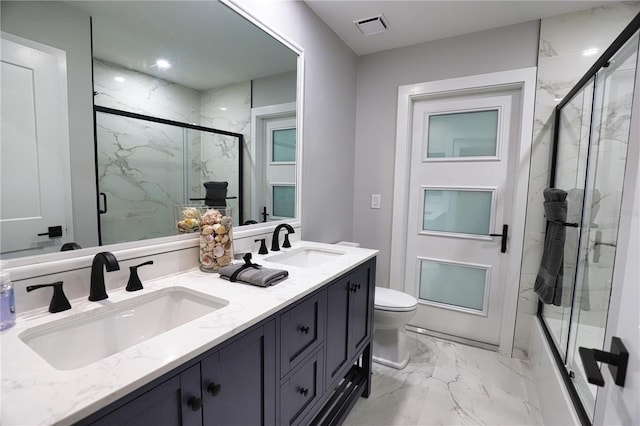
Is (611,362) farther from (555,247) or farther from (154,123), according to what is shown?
(154,123)

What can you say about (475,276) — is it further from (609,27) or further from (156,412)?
(156,412)

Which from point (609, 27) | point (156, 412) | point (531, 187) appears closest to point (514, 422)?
point (531, 187)

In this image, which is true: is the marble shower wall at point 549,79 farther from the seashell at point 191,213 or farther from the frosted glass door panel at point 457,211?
the seashell at point 191,213

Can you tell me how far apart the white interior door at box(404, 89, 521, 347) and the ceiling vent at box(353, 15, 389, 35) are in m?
0.68

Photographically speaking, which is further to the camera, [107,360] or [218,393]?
[218,393]

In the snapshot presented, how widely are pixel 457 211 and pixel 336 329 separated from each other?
162 centimetres

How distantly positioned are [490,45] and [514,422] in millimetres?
2483

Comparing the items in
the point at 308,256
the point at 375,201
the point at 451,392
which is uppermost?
the point at 375,201

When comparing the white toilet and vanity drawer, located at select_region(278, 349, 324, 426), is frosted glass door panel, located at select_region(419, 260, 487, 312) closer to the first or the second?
the white toilet

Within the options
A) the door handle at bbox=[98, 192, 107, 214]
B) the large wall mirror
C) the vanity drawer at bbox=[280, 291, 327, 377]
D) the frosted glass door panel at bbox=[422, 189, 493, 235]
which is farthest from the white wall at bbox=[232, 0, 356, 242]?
the door handle at bbox=[98, 192, 107, 214]

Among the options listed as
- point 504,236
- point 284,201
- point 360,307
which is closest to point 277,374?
point 360,307

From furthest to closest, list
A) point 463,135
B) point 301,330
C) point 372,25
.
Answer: point 463,135
point 372,25
point 301,330

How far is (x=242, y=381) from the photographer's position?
87 centimetres

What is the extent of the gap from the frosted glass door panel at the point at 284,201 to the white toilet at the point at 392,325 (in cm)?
86
